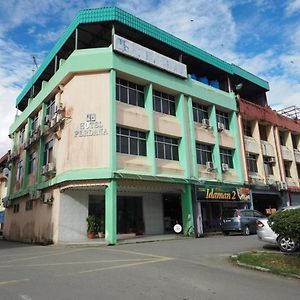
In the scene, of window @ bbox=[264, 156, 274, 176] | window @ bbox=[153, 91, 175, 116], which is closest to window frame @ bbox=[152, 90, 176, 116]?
window @ bbox=[153, 91, 175, 116]

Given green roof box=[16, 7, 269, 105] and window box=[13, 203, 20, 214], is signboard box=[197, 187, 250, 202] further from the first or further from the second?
window box=[13, 203, 20, 214]

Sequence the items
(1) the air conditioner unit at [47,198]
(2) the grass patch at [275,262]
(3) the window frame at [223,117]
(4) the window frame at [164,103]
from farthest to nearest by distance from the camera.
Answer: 1. (3) the window frame at [223,117]
2. (4) the window frame at [164,103]
3. (1) the air conditioner unit at [47,198]
4. (2) the grass patch at [275,262]

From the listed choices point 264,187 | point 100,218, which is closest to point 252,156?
point 264,187

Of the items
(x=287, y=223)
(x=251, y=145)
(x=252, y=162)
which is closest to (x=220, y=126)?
(x=251, y=145)

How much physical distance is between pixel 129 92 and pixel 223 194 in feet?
31.5

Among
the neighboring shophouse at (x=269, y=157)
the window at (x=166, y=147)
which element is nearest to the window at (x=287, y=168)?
the neighboring shophouse at (x=269, y=157)

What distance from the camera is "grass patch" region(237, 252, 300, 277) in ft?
27.2

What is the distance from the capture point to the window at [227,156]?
26.7 meters

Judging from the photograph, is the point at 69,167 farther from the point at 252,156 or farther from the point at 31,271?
the point at 252,156

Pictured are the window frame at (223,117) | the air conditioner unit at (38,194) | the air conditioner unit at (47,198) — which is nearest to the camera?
the air conditioner unit at (47,198)

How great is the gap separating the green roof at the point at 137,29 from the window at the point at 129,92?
3.54 meters

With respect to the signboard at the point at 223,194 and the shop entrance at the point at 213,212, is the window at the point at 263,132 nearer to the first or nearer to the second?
the signboard at the point at 223,194

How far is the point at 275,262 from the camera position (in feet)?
30.4

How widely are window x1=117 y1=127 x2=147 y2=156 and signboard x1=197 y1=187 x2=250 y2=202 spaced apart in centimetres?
470
